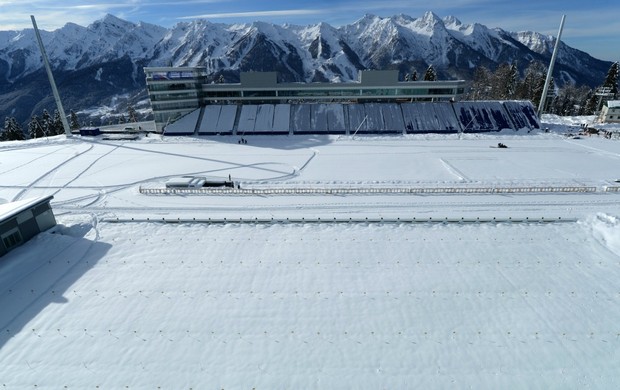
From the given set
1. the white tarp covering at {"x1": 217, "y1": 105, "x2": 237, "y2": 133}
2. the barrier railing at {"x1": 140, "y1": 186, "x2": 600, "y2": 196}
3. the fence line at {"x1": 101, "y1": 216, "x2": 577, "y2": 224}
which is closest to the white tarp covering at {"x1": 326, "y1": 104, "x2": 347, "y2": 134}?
the white tarp covering at {"x1": 217, "y1": 105, "x2": 237, "y2": 133}

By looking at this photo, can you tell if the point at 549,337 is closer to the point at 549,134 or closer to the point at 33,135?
the point at 549,134

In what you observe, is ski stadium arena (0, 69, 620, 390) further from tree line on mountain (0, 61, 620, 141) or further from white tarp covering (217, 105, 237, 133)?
tree line on mountain (0, 61, 620, 141)

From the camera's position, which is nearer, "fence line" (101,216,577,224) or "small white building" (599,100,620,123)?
"fence line" (101,216,577,224)

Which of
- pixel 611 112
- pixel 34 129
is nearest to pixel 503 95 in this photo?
pixel 611 112

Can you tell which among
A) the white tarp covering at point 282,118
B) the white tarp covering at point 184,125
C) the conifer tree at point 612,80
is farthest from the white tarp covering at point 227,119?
the conifer tree at point 612,80

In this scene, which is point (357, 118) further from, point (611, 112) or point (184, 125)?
point (611, 112)

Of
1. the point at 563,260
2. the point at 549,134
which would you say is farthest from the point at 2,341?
the point at 549,134
